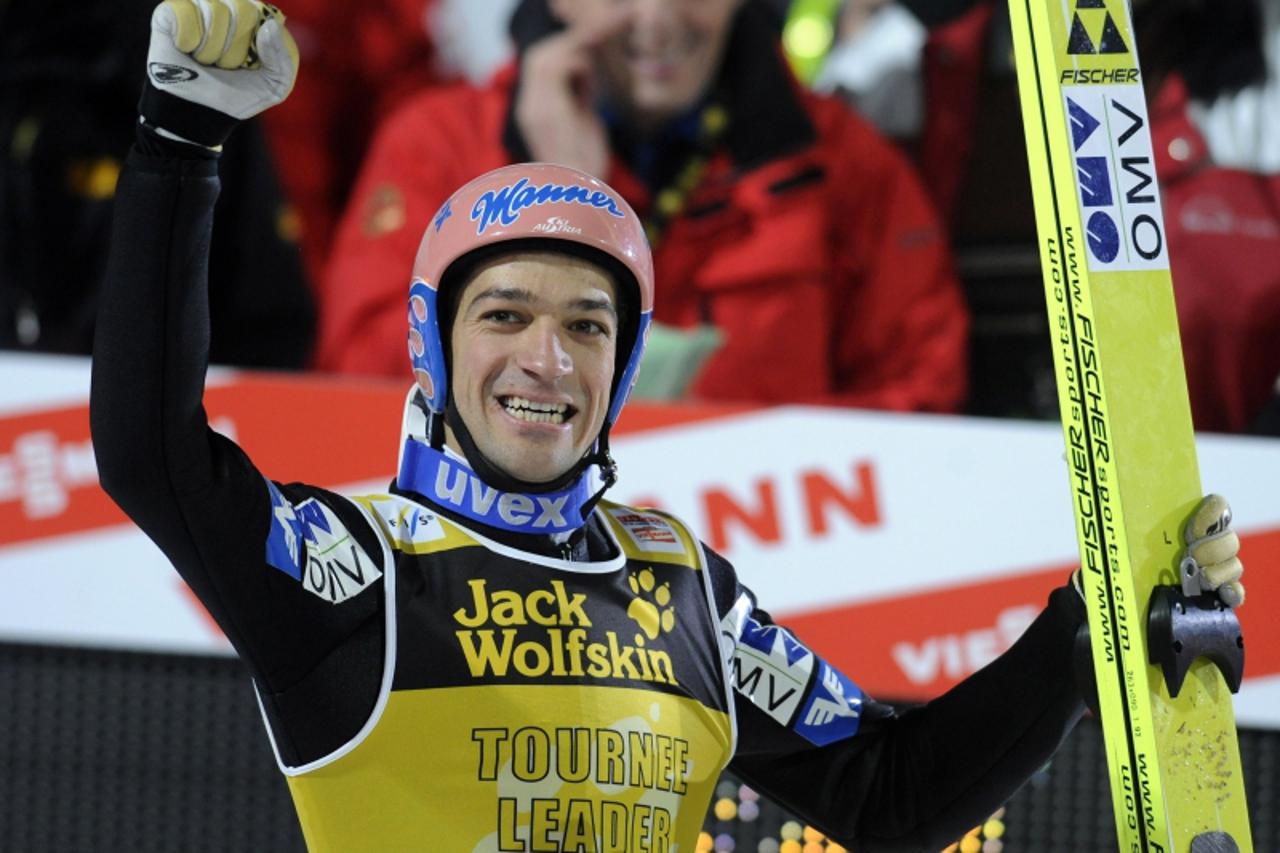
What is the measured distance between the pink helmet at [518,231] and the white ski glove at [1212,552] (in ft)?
2.11

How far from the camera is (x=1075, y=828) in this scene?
3.79m

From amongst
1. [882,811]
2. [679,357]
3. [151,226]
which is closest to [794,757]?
[882,811]

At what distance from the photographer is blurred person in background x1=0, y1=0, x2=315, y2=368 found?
4.00 meters

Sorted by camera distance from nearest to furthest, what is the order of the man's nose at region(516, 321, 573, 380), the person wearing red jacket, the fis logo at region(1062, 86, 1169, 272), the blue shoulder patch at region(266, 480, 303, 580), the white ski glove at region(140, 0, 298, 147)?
the white ski glove at region(140, 0, 298, 147) → the blue shoulder patch at region(266, 480, 303, 580) → the man's nose at region(516, 321, 573, 380) → the fis logo at region(1062, 86, 1169, 272) → the person wearing red jacket

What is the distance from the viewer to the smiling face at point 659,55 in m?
3.91

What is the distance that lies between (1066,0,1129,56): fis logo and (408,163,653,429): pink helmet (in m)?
0.52

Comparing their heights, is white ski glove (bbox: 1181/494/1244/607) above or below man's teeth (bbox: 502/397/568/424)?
below

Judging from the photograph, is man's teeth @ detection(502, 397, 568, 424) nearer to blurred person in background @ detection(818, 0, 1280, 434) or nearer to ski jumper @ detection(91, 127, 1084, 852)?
ski jumper @ detection(91, 127, 1084, 852)

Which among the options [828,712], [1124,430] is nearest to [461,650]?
[828,712]

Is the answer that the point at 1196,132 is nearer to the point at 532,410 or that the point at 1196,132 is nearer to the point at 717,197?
the point at 717,197

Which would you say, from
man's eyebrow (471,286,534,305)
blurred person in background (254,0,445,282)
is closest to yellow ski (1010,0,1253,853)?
man's eyebrow (471,286,534,305)

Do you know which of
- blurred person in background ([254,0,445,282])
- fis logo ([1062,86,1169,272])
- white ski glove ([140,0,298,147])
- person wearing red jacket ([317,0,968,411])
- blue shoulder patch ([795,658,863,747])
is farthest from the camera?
blurred person in background ([254,0,445,282])

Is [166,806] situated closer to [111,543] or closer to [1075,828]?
[111,543]

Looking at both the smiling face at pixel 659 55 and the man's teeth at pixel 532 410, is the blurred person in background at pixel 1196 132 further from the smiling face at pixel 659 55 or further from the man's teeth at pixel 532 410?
the man's teeth at pixel 532 410
